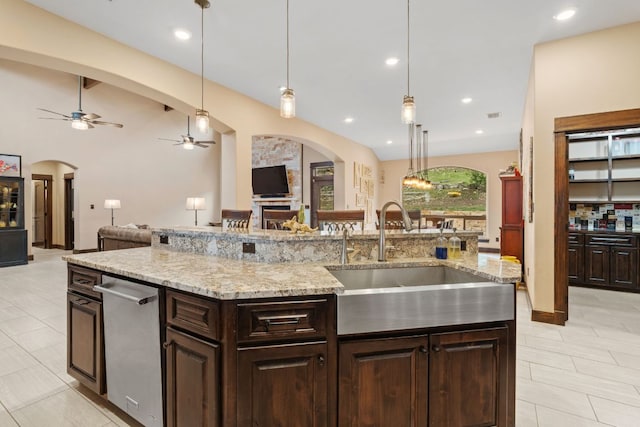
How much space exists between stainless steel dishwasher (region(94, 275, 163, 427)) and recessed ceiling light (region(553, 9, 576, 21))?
402 centimetres

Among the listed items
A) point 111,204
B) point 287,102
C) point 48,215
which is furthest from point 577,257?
point 48,215

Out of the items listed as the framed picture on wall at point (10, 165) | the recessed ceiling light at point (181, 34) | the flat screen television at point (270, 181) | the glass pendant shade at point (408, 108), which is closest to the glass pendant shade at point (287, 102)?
the glass pendant shade at point (408, 108)

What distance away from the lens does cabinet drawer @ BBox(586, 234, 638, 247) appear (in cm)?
467

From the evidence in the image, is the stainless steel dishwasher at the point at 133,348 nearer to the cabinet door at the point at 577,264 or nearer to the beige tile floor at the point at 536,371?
the beige tile floor at the point at 536,371

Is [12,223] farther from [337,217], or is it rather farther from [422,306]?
[422,306]

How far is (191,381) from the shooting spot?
57.7 inches

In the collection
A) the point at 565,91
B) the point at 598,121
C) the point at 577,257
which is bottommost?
the point at 577,257

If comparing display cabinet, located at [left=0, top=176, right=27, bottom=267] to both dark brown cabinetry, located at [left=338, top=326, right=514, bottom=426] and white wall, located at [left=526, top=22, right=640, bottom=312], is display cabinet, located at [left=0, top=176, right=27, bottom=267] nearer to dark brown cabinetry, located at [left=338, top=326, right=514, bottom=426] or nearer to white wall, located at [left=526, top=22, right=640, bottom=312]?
dark brown cabinetry, located at [left=338, top=326, right=514, bottom=426]

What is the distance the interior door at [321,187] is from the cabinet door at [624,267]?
6.13 m

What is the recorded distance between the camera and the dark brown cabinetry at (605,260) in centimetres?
468

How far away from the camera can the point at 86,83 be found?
7.99m

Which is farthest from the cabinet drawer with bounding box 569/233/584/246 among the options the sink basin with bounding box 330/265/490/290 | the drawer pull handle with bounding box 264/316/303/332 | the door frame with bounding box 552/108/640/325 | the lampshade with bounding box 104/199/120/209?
the lampshade with bounding box 104/199/120/209

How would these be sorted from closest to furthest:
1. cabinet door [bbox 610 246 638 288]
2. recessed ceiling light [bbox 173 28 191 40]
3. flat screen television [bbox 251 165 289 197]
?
1. recessed ceiling light [bbox 173 28 191 40]
2. cabinet door [bbox 610 246 638 288]
3. flat screen television [bbox 251 165 289 197]

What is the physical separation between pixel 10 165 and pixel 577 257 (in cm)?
1076
